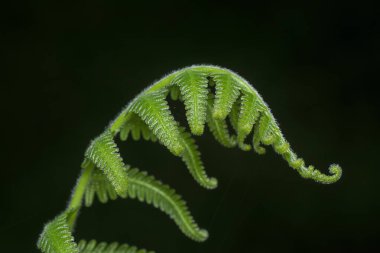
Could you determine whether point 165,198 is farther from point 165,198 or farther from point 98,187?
point 98,187

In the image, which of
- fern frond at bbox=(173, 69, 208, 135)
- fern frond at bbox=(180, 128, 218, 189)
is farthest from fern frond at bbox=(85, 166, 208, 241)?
fern frond at bbox=(173, 69, 208, 135)

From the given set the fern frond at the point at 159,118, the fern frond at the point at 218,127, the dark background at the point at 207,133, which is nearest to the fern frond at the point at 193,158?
the fern frond at the point at 218,127

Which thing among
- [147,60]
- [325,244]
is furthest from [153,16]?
[325,244]

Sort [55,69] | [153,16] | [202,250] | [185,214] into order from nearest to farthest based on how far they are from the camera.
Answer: [185,214] → [202,250] → [55,69] → [153,16]

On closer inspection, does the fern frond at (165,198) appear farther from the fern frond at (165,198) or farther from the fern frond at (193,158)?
the fern frond at (193,158)

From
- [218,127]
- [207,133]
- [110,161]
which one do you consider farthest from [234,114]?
[207,133]

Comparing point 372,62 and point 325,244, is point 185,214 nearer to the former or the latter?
point 325,244
